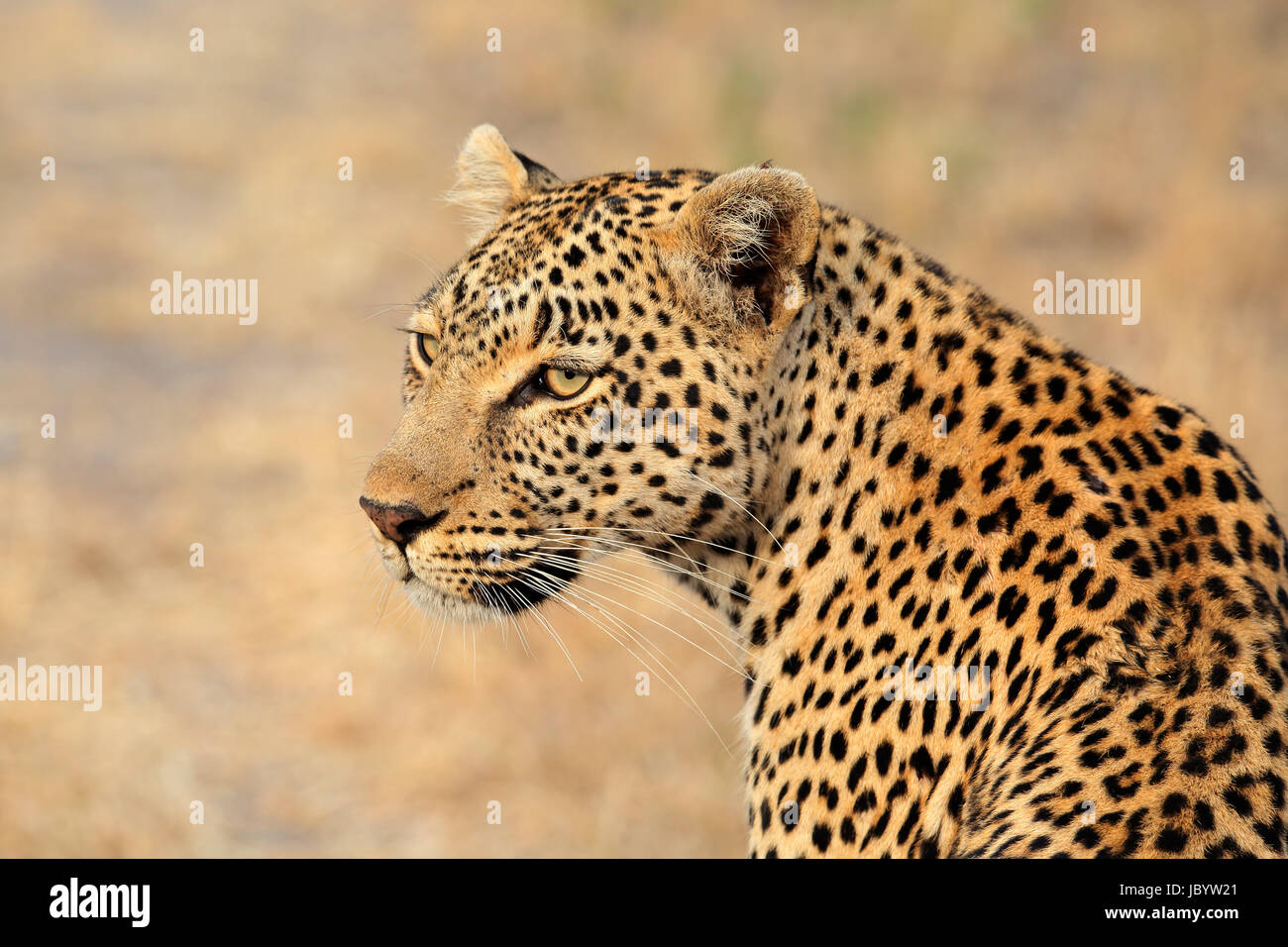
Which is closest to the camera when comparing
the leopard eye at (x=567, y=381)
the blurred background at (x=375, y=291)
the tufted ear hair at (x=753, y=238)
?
the tufted ear hair at (x=753, y=238)

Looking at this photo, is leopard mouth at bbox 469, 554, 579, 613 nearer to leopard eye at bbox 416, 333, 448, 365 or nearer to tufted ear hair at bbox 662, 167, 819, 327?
leopard eye at bbox 416, 333, 448, 365

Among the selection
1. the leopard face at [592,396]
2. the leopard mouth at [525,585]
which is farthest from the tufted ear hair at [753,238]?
the leopard mouth at [525,585]

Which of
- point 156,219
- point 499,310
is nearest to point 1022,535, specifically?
point 499,310

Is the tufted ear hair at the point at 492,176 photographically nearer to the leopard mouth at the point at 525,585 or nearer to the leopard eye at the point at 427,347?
the leopard eye at the point at 427,347

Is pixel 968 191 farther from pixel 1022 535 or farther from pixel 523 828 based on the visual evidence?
pixel 1022 535

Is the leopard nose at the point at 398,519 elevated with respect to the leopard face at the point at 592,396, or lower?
lower

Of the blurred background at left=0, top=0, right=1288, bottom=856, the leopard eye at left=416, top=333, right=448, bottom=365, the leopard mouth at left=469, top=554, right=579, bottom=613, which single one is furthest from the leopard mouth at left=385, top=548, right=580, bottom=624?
the blurred background at left=0, top=0, right=1288, bottom=856

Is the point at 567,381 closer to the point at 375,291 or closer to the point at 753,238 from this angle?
the point at 753,238
